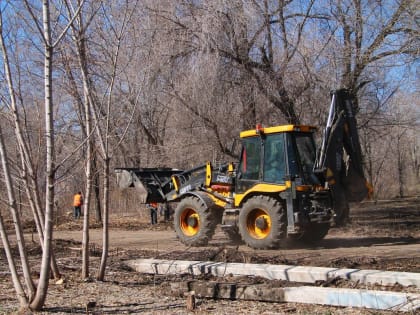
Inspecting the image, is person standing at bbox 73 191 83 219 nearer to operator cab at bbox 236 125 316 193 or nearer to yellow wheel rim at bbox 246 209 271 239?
operator cab at bbox 236 125 316 193

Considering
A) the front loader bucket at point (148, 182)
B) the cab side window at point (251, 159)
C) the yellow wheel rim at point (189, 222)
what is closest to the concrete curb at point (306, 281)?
the cab side window at point (251, 159)

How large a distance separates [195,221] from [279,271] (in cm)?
603

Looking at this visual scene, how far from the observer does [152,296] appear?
769 centimetres

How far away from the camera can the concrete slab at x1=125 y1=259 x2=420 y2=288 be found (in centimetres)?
780

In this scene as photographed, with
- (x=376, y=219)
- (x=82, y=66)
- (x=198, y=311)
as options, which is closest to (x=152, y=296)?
(x=198, y=311)

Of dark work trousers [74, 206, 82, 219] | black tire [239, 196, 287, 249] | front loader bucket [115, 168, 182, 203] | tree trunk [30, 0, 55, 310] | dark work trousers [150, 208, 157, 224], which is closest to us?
tree trunk [30, 0, 55, 310]

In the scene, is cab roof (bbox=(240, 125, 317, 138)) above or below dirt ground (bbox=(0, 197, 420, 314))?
above

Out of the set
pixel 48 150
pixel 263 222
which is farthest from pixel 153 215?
pixel 48 150

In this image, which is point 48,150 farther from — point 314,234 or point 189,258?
point 314,234

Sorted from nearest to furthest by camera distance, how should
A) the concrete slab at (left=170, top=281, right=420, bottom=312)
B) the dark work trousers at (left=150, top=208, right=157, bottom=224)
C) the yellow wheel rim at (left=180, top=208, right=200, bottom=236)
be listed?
the concrete slab at (left=170, top=281, right=420, bottom=312) → the yellow wheel rim at (left=180, top=208, right=200, bottom=236) → the dark work trousers at (left=150, top=208, right=157, bottom=224)

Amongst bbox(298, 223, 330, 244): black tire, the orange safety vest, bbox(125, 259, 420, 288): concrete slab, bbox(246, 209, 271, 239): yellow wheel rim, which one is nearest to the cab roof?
bbox(246, 209, 271, 239): yellow wheel rim

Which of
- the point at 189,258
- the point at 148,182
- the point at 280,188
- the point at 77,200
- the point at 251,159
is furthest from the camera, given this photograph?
the point at 77,200

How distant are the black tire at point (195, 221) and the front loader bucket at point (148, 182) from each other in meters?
1.12

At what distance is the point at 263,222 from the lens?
42.5 ft
